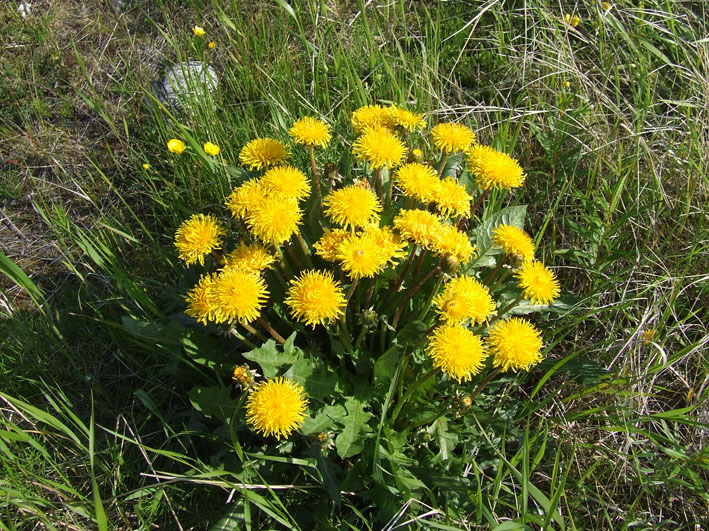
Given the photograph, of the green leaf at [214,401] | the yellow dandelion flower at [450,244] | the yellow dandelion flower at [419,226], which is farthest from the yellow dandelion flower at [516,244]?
the green leaf at [214,401]

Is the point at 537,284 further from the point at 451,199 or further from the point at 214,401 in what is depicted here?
the point at 214,401

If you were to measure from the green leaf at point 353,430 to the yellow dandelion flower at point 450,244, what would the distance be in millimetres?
678

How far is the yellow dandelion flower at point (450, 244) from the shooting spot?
5.98 ft

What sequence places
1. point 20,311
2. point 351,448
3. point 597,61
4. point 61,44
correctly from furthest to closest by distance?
point 61,44, point 597,61, point 20,311, point 351,448

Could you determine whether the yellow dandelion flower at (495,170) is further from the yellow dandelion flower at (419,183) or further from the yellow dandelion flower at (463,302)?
the yellow dandelion flower at (463,302)

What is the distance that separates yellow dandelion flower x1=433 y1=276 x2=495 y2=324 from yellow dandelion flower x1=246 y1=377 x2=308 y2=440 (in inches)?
22.2

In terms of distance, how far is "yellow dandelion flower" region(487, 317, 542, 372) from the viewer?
1.76 m

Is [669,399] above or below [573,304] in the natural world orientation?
below

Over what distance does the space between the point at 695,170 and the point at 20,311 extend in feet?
11.5

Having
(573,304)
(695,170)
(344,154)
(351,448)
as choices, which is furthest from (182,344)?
(695,170)

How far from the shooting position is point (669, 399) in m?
2.23

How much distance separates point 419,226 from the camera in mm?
1817

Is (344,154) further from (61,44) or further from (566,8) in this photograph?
(61,44)

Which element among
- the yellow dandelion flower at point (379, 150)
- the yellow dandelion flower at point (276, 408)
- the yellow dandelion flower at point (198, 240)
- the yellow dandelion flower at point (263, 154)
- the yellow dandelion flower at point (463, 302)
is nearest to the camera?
the yellow dandelion flower at point (276, 408)
